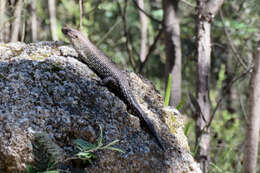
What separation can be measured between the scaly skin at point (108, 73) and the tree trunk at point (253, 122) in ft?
2.92

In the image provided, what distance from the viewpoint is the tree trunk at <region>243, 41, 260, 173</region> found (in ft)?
8.78

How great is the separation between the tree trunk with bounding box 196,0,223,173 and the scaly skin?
1.17 m

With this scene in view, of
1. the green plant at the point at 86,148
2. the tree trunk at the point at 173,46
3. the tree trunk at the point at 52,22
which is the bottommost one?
the green plant at the point at 86,148

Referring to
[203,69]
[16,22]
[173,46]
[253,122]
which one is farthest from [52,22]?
[253,122]

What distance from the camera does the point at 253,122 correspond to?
2.73 m

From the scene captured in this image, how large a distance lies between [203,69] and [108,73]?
132 cm

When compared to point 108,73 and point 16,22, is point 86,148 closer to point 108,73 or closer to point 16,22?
point 108,73

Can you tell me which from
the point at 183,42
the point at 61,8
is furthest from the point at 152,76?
the point at 61,8

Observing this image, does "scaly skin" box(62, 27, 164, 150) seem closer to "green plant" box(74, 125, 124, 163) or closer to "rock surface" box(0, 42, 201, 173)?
"rock surface" box(0, 42, 201, 173)

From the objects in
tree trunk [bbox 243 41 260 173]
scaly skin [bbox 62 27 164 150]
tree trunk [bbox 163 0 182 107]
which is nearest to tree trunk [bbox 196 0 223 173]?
tree trunk [bbox 163 0 182 107]

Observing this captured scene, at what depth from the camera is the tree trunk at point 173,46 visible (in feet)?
14.6

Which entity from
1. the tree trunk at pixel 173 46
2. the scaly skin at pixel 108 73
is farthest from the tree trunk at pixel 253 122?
the tree trunk at pixel 173 46

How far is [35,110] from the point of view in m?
2.16

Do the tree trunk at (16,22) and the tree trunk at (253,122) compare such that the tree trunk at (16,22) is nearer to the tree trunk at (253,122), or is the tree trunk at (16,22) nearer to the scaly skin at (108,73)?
the scaly skin at (108,73)
